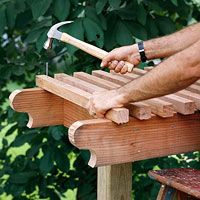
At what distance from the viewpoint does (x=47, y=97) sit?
9.37 feet

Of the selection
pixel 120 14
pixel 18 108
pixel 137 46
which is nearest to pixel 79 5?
pixel 120 14

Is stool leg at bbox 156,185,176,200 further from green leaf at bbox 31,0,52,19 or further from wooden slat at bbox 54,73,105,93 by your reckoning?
green leaf at bbox 31,0,52,19

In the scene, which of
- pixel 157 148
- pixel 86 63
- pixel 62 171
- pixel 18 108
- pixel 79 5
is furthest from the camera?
pixel 62 171

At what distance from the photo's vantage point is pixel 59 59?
4074 mm

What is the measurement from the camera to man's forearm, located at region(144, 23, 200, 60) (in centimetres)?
A: 292

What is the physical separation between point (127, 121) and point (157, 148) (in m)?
0.20

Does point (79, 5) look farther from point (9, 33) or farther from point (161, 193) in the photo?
point (161, 193)

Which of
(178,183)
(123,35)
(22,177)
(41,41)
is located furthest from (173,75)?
(22,177)

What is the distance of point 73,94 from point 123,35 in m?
1.01

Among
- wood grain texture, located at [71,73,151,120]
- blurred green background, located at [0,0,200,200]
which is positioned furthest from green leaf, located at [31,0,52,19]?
wood grain texture, located at [71,73,151,120]

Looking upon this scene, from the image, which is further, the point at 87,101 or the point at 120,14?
the point at 120,14

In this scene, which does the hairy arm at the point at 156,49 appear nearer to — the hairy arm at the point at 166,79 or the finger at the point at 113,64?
the finger at the point at 113,64

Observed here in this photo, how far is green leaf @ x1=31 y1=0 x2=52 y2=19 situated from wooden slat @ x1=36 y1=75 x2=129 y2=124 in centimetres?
60

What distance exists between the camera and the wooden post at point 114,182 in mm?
2828
